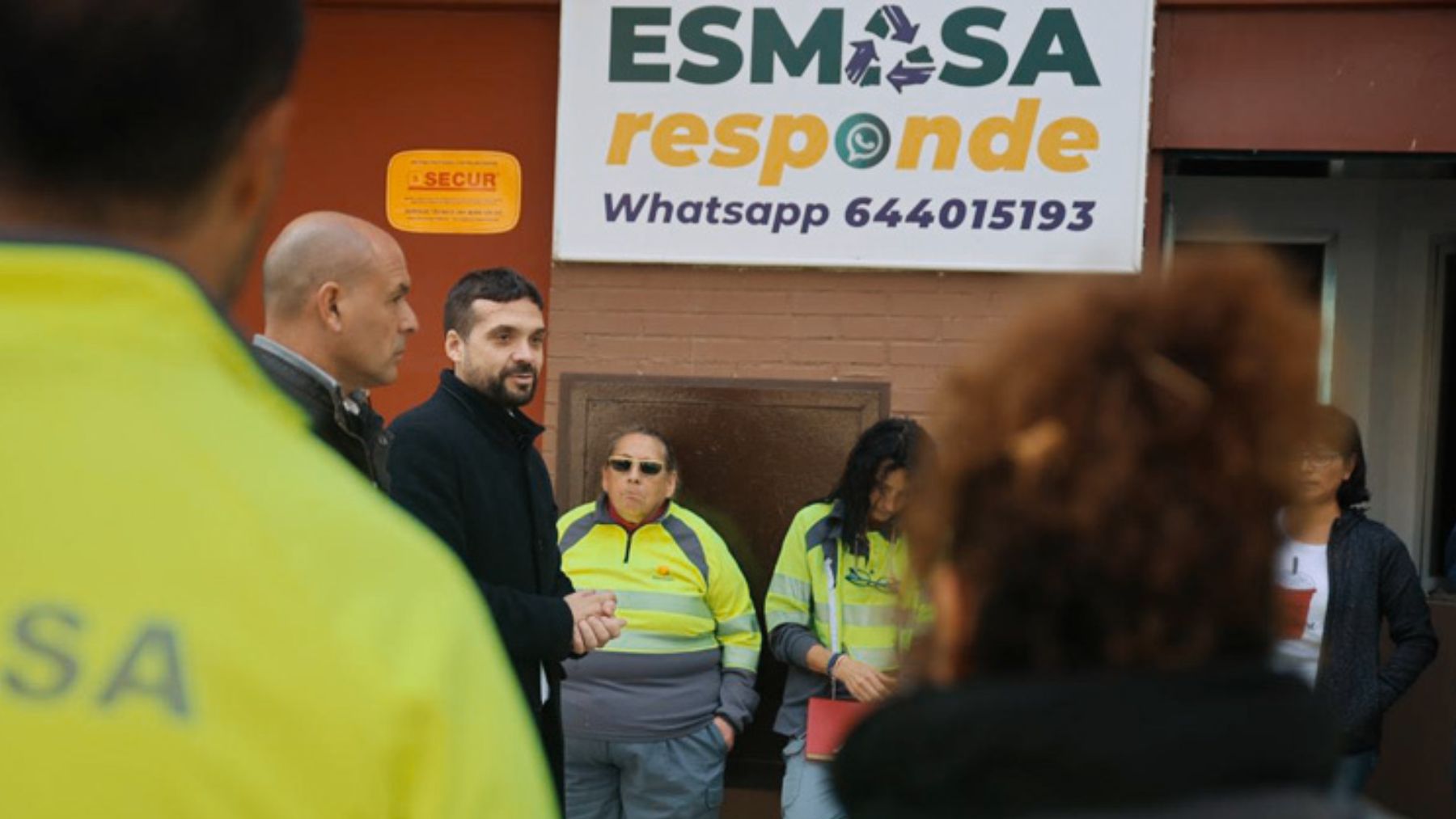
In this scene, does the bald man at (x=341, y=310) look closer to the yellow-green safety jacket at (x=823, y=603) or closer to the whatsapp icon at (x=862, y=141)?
the yellow-green safety jacket at (x=823, y=603)

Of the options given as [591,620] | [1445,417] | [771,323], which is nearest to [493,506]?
[591,620]

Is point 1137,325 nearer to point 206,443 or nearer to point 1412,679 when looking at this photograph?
point 206,443

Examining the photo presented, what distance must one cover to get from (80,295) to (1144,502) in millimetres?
744

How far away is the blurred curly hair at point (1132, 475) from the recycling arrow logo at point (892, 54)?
5241mm

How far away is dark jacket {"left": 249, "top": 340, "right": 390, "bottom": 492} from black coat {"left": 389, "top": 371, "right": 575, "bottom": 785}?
1.36 ft

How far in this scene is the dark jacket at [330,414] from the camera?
317 centimetres

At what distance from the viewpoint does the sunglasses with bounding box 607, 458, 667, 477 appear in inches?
234

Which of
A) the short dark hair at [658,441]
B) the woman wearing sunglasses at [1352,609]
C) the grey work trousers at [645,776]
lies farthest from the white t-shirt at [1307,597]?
the short dark hair at [658,441]

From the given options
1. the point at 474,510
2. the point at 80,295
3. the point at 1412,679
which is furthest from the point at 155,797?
the point at 1412,679

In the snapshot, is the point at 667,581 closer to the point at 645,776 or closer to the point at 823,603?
the point at 823,603

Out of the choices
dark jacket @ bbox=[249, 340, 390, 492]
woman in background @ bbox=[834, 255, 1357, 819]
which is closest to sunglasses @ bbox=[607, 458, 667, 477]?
dark jacket @ bbox=[249, 340, 390, 492]

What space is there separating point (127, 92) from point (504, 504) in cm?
300

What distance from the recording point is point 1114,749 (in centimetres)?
113

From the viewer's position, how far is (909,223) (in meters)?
6.43
